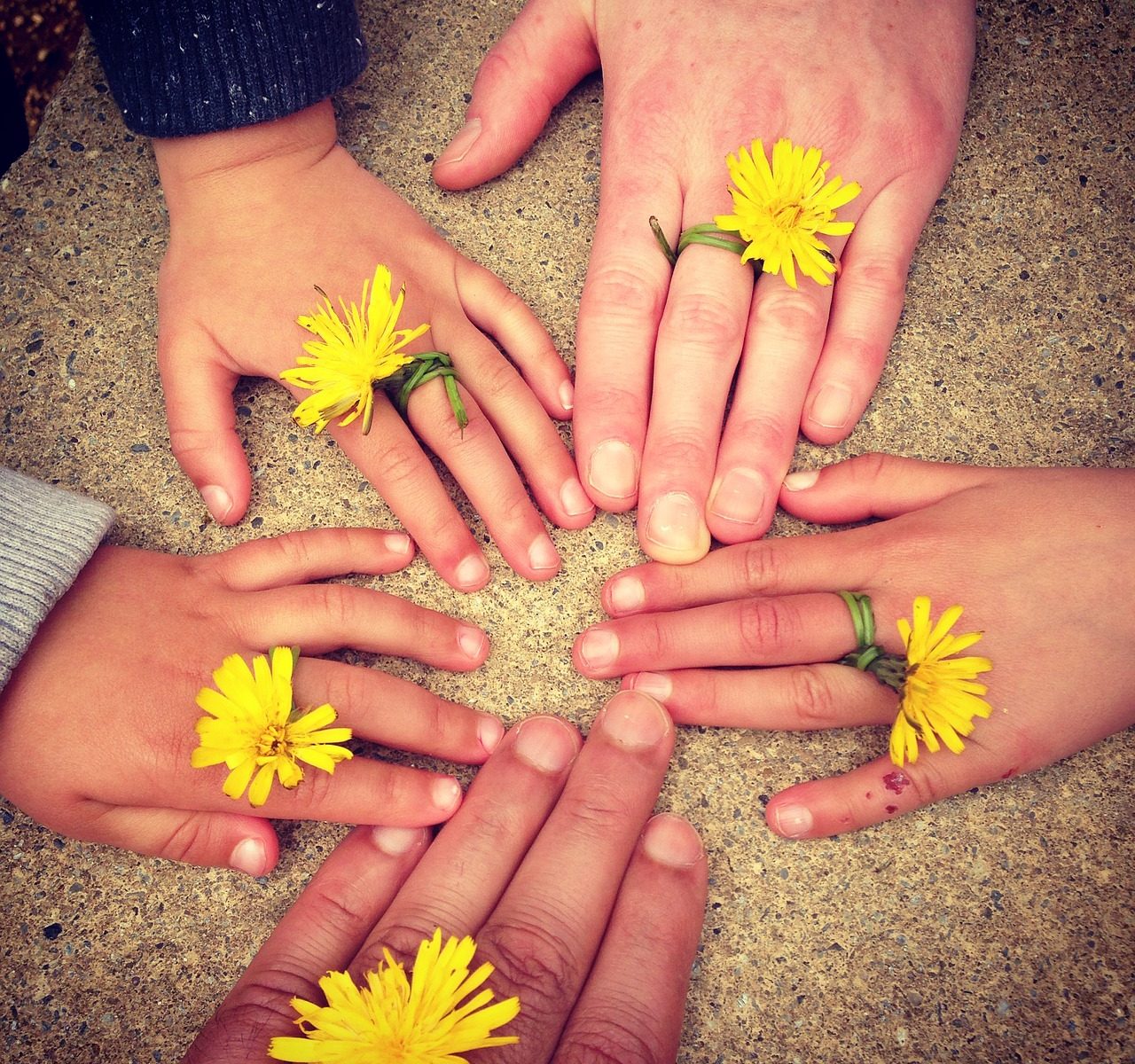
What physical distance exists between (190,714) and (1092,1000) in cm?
146

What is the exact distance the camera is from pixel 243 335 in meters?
1.54

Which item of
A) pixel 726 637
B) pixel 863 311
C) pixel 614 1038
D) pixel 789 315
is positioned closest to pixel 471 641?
pixel 726 637

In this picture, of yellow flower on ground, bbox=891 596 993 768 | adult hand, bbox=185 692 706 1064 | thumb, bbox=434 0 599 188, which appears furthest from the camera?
thumb, bbox=434 0 599 188

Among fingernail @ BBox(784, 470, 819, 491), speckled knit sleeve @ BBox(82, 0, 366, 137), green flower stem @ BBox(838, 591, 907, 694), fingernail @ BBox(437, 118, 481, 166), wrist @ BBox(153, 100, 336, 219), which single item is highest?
speckled knit sleeve @ BBox(82, 0, 366, 137)

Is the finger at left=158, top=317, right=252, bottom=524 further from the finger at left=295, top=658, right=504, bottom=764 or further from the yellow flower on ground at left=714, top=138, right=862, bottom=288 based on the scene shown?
the yellow flower on ground at left=714, top=138, right=862, bottom=288

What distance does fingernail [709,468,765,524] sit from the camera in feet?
4.79

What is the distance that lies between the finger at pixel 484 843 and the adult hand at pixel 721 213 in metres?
0.38

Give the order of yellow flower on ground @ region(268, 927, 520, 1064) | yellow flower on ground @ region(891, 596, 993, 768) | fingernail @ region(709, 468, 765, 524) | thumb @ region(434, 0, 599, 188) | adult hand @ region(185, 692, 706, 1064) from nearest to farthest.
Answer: yellow flower on ground @ region(268, 927, 520, 1064) → yellow flower on ground @ region(891, 596, 993, 768) → adult hand @ region(185, 692, 706, 1064) → fingernail @ region(709, 468, 765, 524) → thumb @ region(434, 0, 599, 188)

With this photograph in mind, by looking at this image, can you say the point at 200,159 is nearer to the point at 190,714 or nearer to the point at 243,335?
the point at 243,335

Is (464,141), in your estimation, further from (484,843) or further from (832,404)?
(484,843)

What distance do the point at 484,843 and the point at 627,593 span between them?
46cm

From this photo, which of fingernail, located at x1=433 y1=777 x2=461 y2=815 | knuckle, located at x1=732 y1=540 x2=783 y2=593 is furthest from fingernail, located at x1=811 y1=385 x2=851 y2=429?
fingernail, located at x1=433 y1=777 x2=461 y2=815

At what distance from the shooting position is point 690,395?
4.85 ft

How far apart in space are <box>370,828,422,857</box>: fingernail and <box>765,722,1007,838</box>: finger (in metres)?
0.59
